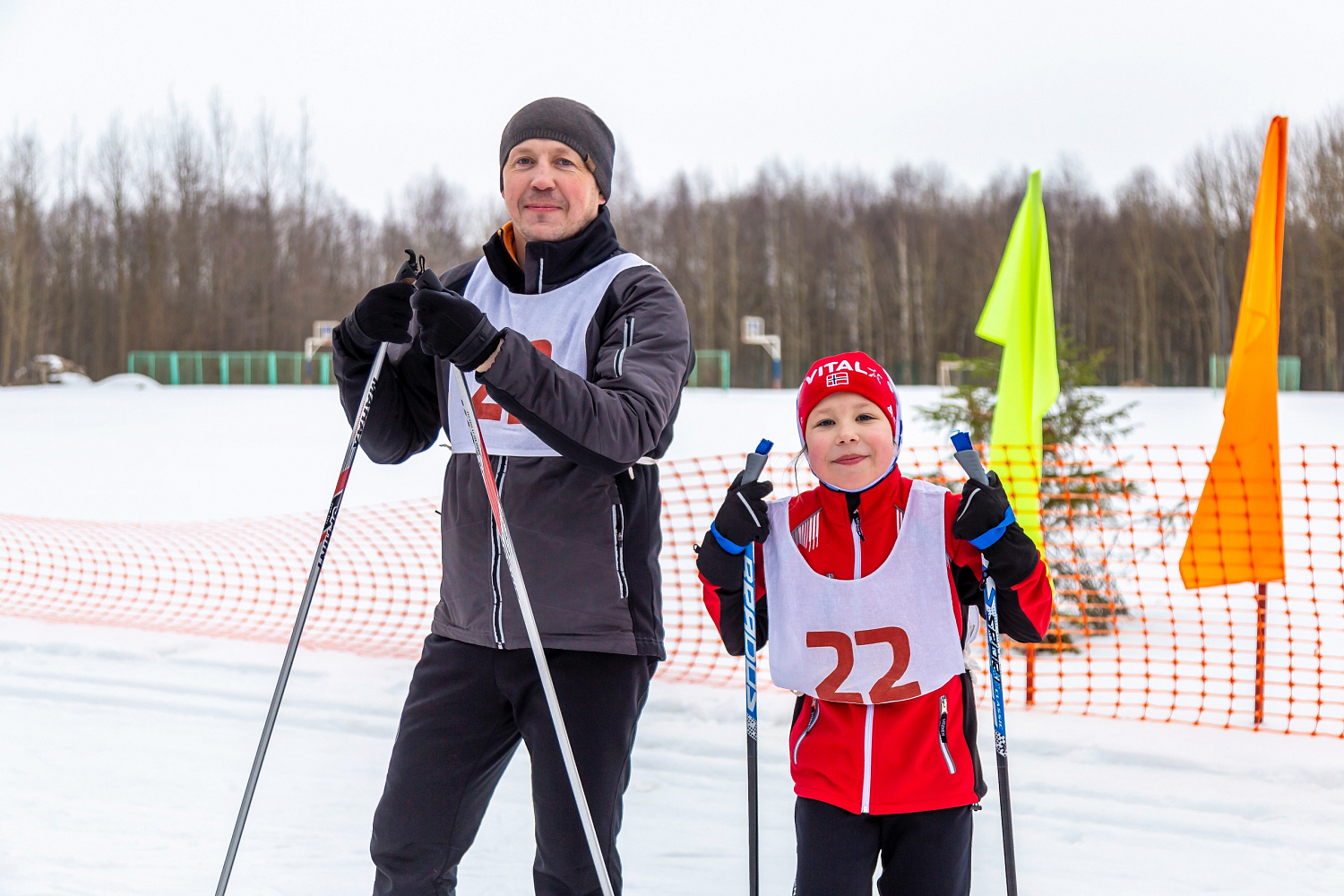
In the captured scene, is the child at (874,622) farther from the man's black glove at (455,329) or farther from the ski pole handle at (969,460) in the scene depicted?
the man's black glove at (455,329)

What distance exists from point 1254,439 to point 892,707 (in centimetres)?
302

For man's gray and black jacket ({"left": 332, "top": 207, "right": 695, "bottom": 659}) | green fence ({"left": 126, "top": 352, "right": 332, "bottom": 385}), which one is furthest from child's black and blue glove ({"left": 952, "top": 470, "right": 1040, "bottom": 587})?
green fence ({"left": 126, "top": 352, "right": 332, "bottom": 385})

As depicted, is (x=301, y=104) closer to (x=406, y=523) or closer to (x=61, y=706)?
(x=406, y=523)

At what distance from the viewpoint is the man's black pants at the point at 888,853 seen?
1.76m

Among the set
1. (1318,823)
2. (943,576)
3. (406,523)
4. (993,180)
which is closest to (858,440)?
(943,576)

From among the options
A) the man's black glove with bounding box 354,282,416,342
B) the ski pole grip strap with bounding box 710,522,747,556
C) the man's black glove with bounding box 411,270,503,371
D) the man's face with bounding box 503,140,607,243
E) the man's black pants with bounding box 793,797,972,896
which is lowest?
the man's black pants with bounding box 793,797,972,896

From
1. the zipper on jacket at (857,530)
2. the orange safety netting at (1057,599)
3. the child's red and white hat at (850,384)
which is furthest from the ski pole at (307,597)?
the orange safety netting at (1057,599)

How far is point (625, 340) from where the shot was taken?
171cm

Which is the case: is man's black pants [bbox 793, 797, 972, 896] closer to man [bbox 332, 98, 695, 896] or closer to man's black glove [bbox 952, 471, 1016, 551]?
man [bbox 332, 98, 695, 896]

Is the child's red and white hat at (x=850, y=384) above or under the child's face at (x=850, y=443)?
above

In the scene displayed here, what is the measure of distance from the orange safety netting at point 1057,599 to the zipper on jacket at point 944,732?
2.48 metres

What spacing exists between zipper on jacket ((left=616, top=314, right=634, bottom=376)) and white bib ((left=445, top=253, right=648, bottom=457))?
9 cm

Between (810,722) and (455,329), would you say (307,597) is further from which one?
(810,722)

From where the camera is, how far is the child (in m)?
1.77
